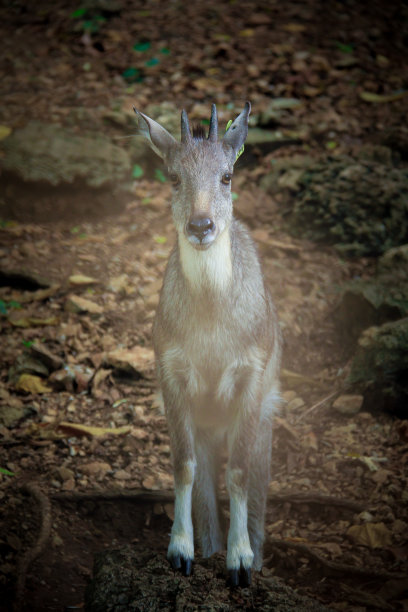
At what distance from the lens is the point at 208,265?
174 inches

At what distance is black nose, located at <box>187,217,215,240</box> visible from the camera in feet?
13.3

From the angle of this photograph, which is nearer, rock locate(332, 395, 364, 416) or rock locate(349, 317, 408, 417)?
rock locate(349, 317, 408, 417)

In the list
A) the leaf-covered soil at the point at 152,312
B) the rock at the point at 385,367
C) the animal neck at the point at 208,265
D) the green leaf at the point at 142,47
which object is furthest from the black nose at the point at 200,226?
the green leaf at the point at 142,47

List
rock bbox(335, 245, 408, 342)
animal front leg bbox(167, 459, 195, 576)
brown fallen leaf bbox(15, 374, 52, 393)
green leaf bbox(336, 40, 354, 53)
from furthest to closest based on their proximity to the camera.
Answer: green leaf bbox(336, 40, 354, 53) < rock bbox(335, 245, 408, 342) < brown fallen leaf bbox(15, 374, 52, 393) < animal front leg bbox(167, 459, 195, 576)

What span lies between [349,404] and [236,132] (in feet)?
8.99

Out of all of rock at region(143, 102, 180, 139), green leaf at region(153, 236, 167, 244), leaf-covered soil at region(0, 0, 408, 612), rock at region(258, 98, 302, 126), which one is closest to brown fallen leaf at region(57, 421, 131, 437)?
leaf-covered soil at region(0, 0, 408, 612)

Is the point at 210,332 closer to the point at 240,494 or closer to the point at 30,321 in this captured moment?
the point at 240,494

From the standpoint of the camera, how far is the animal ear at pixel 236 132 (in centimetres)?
463

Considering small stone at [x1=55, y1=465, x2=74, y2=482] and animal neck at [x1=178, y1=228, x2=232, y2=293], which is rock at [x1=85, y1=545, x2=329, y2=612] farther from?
animal neck at [x1=178, y1=228, x2=232, y2=293]

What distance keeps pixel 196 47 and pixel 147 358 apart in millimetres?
6772

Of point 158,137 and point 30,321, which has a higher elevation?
point 158,137

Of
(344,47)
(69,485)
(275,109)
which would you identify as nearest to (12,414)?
(69,485)

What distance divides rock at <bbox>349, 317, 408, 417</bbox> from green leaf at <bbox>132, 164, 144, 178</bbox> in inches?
170

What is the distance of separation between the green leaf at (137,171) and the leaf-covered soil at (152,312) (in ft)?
0.38
